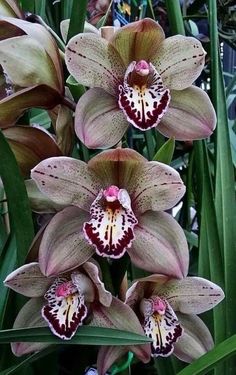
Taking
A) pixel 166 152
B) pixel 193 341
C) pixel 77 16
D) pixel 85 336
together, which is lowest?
pixel 193 341

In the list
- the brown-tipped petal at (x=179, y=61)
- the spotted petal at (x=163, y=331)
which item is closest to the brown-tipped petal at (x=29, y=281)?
the spotted petal at (x=163, y=331)

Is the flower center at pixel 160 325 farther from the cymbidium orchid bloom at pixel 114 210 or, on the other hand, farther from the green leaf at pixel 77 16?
the green leaf at pixel 77 16

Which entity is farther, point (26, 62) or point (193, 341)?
point (193, 341)

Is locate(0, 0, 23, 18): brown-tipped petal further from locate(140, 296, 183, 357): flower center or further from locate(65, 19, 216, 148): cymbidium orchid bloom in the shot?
locate(140, 296, 183, 357): flower center

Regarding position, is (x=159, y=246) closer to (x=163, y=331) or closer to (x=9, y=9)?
(x=163, y=331)

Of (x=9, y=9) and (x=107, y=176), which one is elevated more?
(x=9, y=9)

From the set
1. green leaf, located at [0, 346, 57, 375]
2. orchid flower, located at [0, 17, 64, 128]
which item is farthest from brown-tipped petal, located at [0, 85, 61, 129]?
green leaf, located at [0, 346, 57, 375]

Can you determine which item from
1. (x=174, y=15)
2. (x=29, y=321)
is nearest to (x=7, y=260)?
(x=29, y=321)
